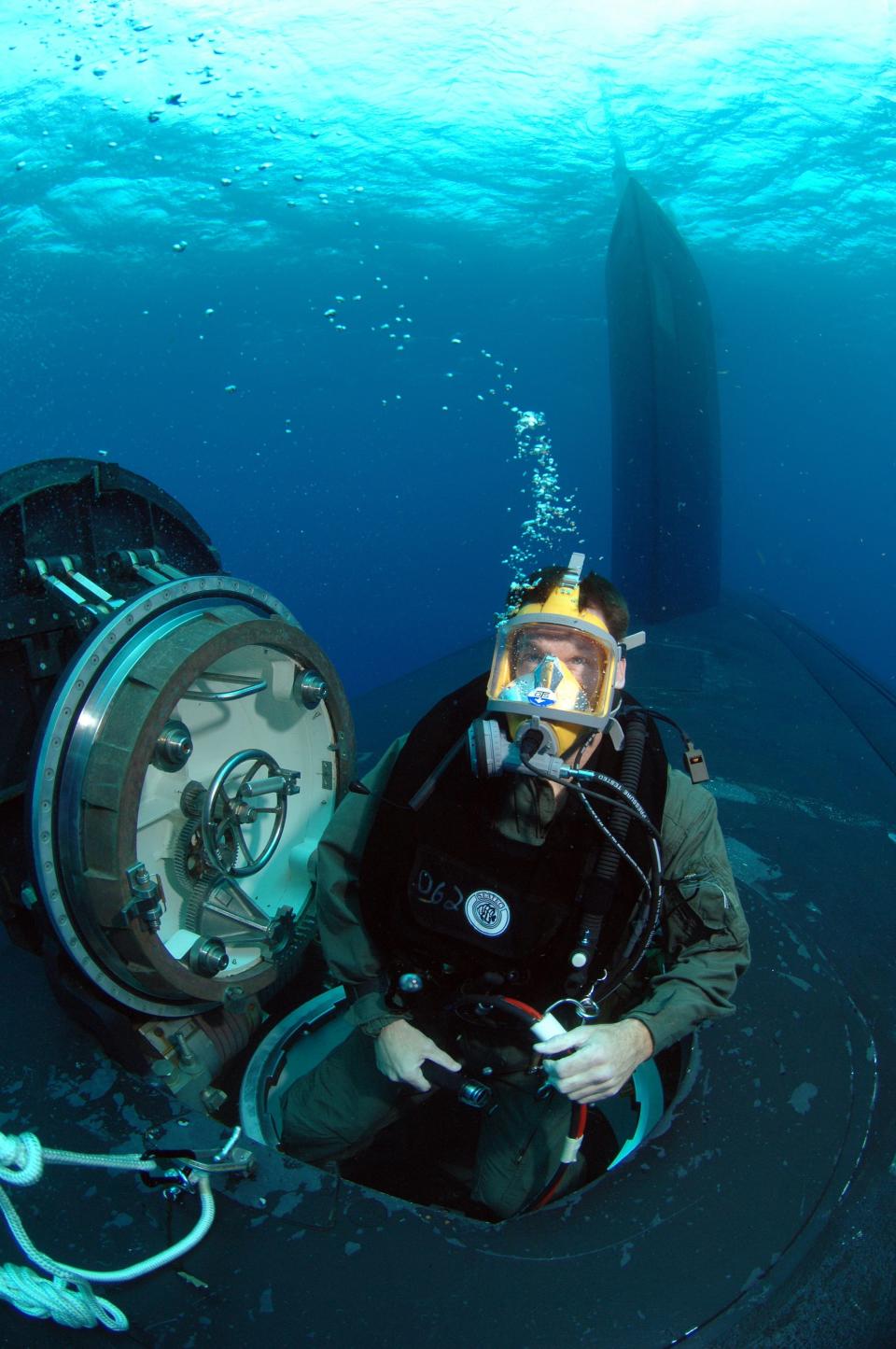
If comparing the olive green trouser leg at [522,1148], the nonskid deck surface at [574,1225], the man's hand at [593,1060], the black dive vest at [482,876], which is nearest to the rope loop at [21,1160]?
the nonskid deck surface at [574,1225]

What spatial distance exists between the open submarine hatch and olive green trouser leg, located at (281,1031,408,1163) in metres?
0.15

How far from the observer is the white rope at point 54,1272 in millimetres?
1503

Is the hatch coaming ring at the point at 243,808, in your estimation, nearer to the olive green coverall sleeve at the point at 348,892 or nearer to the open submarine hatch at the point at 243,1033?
the open submarine hatch at the point at 243,1033

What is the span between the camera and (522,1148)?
241 centimetres

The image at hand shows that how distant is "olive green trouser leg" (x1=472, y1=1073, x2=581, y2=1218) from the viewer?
7.78 feet

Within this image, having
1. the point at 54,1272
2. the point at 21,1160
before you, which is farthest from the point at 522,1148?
the point at 21,1160

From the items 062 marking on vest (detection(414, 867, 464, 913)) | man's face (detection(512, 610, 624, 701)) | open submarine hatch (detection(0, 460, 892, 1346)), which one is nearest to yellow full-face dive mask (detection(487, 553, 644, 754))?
man's face (detection(512, 610, 624, 701))

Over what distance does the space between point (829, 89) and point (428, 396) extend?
41.8 metres

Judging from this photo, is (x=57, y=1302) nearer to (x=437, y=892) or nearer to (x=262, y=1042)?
(x=437, y=892)

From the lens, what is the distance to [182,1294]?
5.32ft

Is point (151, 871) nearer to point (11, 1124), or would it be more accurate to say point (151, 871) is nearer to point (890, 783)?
point (11, 1124)

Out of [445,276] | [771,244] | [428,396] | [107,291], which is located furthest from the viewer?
[428,396]

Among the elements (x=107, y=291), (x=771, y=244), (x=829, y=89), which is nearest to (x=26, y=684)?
(x=829, y=89)

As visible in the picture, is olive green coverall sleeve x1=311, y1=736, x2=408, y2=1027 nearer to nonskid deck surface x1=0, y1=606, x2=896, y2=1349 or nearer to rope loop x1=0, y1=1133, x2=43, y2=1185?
nonskid deck surface x1=0, y1=606, x2=896, y2=1349
